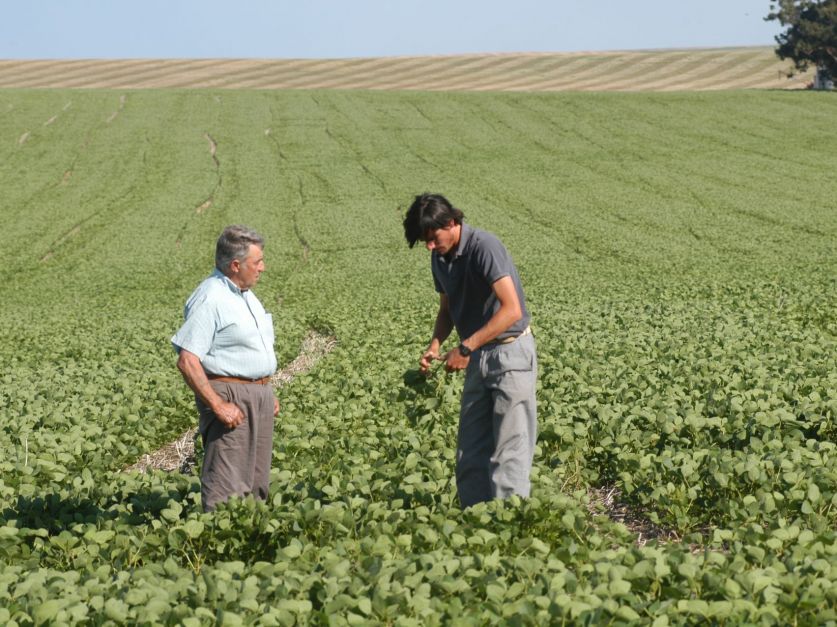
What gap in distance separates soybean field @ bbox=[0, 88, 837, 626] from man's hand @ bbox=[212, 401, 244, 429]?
0.55 metres

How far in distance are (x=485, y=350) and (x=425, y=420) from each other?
2.95 meters

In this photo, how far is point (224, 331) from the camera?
6.38 m

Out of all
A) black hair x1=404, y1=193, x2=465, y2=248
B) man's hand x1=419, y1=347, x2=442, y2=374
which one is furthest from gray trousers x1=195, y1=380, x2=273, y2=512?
black hair x1=404, y1=193, x2=465, y2=248

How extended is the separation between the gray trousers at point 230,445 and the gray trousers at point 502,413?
1.52m

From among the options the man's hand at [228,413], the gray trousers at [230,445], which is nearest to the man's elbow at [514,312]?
the gray trousers at [230,445]

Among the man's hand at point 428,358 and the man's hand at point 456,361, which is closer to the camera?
the man's hand at point 456,361

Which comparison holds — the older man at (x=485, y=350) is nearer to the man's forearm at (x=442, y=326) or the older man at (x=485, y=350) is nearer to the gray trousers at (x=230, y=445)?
the man's forearm at (x=442, y=326)

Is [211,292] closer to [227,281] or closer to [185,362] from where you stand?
[227,281]

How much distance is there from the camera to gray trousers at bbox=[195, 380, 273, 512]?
21.2ft

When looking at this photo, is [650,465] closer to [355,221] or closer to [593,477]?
[593,477]

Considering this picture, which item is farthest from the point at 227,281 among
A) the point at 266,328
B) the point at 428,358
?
the point at 428,358

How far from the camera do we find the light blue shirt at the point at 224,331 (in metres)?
6.23

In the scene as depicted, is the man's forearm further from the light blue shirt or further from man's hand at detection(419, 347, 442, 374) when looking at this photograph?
the light blue shirt

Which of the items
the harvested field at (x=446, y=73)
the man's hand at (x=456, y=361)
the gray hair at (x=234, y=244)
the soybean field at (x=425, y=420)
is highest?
the harvested field at (x=446, y=73)
